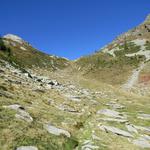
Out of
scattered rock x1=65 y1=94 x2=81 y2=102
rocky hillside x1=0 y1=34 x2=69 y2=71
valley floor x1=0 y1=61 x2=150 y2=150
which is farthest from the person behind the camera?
rocky hillside x1=0 y1=34 x2=69 y2=71

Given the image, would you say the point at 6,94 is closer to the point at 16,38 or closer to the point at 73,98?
the point at 73,98

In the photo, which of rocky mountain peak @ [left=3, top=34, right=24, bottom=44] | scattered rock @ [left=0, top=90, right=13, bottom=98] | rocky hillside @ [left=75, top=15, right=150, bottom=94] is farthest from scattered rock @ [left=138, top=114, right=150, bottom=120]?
rocky mountain peak @ [left=3, top=34, right=24, bottom=44]

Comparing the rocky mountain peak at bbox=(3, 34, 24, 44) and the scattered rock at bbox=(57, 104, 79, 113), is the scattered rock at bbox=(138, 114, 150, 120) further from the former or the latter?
the rocky mountain peak at bbox=(3, 34, 24, 44)

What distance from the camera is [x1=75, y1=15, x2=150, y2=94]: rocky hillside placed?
6003cm

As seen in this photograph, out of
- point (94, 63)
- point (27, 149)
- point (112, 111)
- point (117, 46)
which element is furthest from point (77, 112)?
point (117, 46)

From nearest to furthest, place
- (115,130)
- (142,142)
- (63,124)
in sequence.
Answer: (142,142) → (63,124) → (115,130)

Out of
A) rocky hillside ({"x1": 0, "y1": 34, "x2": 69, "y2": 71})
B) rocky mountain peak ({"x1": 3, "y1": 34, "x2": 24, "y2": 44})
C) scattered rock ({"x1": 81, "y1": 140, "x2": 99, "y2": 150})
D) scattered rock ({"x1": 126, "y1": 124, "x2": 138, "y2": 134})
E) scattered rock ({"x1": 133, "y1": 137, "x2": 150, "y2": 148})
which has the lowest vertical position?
scattered rock ({"x1": 81, "y1": 140, "x2": 99, "y2": 150})

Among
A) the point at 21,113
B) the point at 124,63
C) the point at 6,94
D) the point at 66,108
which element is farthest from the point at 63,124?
the point at 124,63

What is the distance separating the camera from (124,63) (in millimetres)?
77250

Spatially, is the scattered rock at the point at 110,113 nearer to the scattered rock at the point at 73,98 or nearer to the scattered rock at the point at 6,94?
the scattered rock at the point at 73,98

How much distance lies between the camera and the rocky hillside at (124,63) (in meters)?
60.0

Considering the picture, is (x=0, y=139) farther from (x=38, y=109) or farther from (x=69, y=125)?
(x=38, y=109)

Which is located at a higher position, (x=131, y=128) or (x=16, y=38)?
(x=16, y=38)

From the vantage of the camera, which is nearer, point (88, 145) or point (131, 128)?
point (88, 145)
